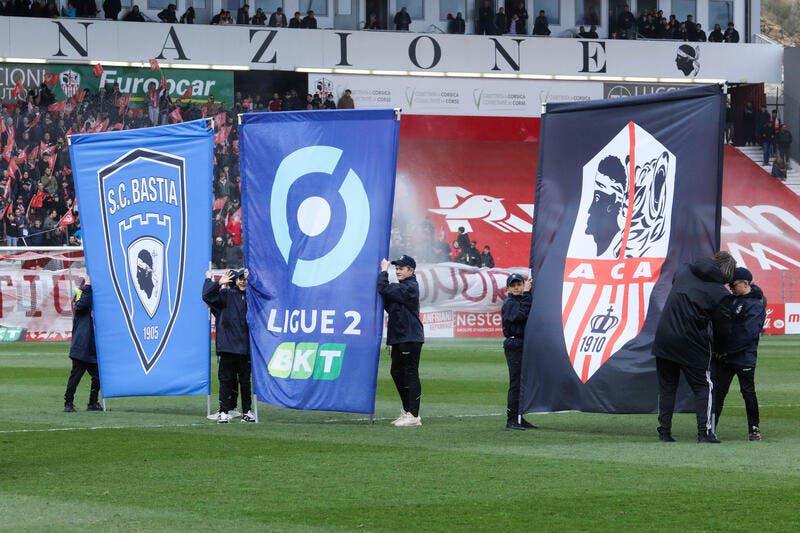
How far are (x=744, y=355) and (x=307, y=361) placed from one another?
4.97 meters

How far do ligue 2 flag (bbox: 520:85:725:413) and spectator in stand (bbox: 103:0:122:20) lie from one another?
35.4 m

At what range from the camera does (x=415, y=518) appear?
904 cm

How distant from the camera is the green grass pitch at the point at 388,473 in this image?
29.5ft

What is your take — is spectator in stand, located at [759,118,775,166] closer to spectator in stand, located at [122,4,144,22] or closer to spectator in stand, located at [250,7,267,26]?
spectator in stand, located at [250,7,267,26]

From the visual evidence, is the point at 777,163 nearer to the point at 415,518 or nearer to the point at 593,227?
the point at 593,227

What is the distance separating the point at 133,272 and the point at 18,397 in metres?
4.04

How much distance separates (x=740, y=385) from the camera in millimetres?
14211

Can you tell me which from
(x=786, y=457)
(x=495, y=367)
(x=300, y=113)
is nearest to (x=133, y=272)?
(x=300, y=113)

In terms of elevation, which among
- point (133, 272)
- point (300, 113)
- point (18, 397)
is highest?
point (300, 113)

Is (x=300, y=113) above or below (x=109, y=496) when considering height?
above

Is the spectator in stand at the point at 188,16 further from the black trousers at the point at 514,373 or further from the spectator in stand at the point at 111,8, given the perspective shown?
the black trousers at the point at 514,373

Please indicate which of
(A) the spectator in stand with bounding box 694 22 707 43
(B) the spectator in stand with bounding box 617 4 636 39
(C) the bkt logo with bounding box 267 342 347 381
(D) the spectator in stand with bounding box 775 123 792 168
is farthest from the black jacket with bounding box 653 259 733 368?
(A) the spectator in stand with bounding box 694 22 707 43

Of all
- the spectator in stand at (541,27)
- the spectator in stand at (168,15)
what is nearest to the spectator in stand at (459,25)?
the spectator in stand at (541,27)

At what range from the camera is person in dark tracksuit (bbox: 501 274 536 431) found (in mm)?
15266
